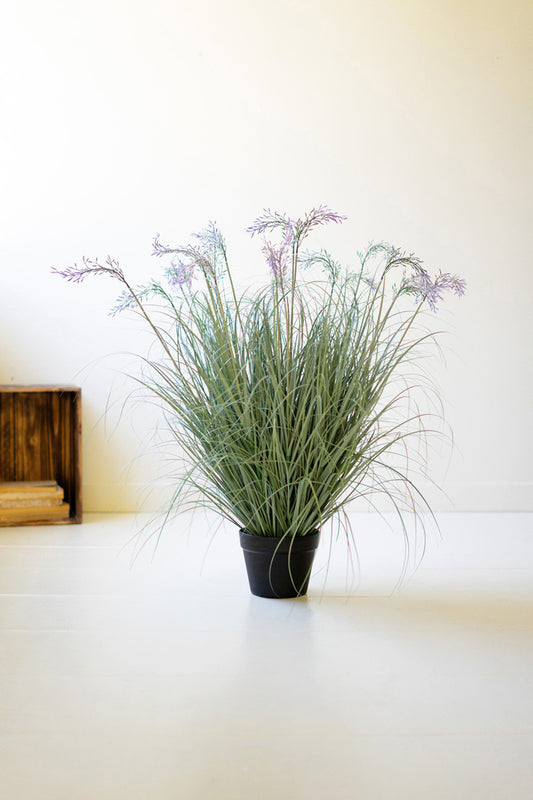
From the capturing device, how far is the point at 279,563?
1.97 meters

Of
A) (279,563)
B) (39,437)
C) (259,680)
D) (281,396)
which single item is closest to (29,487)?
(39,437)

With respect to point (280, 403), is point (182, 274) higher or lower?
higher

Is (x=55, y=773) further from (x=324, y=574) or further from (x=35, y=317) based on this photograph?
(x=35, y=317)

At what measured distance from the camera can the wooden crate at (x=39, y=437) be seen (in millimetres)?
3180

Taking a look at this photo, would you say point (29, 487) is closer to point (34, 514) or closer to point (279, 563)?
point (34, 514)

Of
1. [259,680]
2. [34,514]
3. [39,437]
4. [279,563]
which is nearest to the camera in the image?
[259,680]

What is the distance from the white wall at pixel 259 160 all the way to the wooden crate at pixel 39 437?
0.25 ft

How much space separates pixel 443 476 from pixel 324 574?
122 cm

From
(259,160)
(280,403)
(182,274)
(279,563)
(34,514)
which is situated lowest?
(34,514)

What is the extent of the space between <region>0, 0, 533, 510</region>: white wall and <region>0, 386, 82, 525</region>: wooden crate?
76 millimetres

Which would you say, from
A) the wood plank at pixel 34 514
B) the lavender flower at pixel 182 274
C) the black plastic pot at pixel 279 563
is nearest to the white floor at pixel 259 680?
the black plastic pot at pixel 279 563

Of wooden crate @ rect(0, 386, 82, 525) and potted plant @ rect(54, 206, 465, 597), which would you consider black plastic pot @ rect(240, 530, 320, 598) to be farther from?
wooden crate @ rect(0, 386, 82, 525)

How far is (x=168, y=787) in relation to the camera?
3.73ft

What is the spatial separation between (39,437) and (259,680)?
6.31ft
